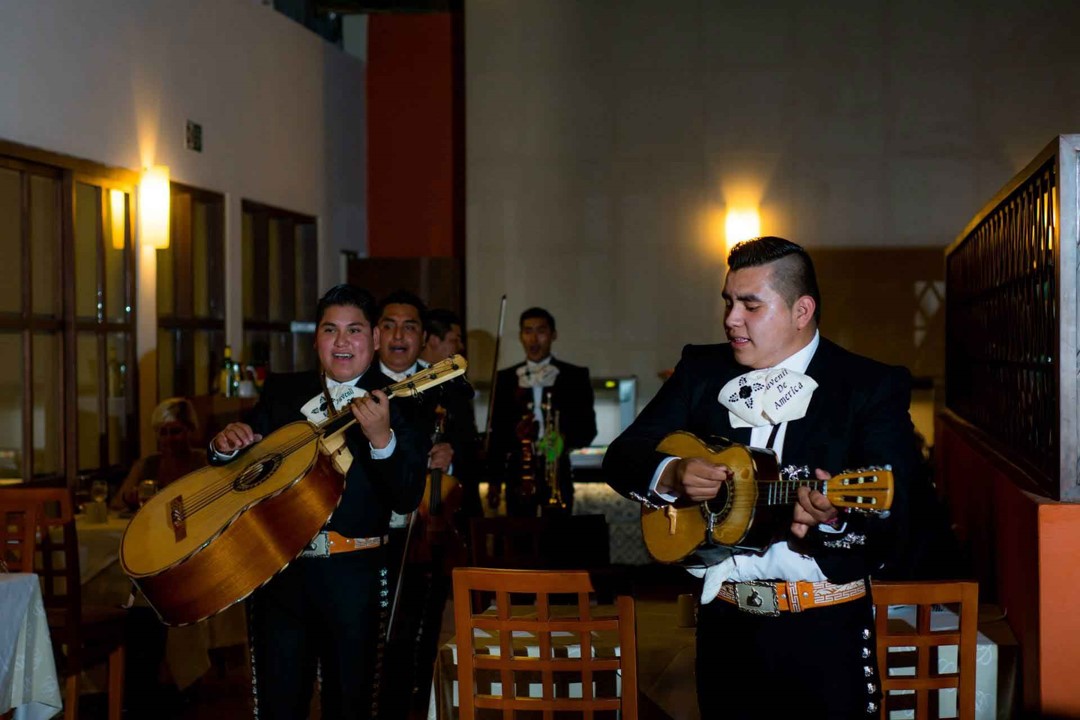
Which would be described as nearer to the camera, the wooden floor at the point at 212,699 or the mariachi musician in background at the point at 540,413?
the wooden floor at the point at 212,699

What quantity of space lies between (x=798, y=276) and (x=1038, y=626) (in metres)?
1.19

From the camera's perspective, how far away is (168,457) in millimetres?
5570

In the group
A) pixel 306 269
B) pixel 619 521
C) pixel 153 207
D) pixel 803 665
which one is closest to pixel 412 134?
pixel 306 269

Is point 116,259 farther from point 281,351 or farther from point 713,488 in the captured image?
point 713,488

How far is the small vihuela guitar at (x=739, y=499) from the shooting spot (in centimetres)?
208

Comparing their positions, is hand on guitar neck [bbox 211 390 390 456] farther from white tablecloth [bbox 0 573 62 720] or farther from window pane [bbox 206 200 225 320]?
window pane [bbox 206 200 225 320]

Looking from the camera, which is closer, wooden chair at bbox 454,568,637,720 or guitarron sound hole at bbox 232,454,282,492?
wooden chair at bbox 454,568,637,720

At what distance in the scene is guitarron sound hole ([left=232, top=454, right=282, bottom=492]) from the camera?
9.96 feet

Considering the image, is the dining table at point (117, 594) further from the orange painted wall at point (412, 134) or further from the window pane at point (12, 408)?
the orange painted wall at point (412, 134)

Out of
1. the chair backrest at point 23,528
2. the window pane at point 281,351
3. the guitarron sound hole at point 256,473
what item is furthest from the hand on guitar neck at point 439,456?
the window pane at point 281,351

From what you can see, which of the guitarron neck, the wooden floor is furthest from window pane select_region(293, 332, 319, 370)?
the guitarron neck

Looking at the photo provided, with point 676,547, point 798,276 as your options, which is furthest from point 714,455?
point 798,276

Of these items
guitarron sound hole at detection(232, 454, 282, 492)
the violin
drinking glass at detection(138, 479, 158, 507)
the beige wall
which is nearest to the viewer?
guitarron sound hole at detection(232, 454, 282, 492)

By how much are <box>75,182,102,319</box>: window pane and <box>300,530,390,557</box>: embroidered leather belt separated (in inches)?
139
